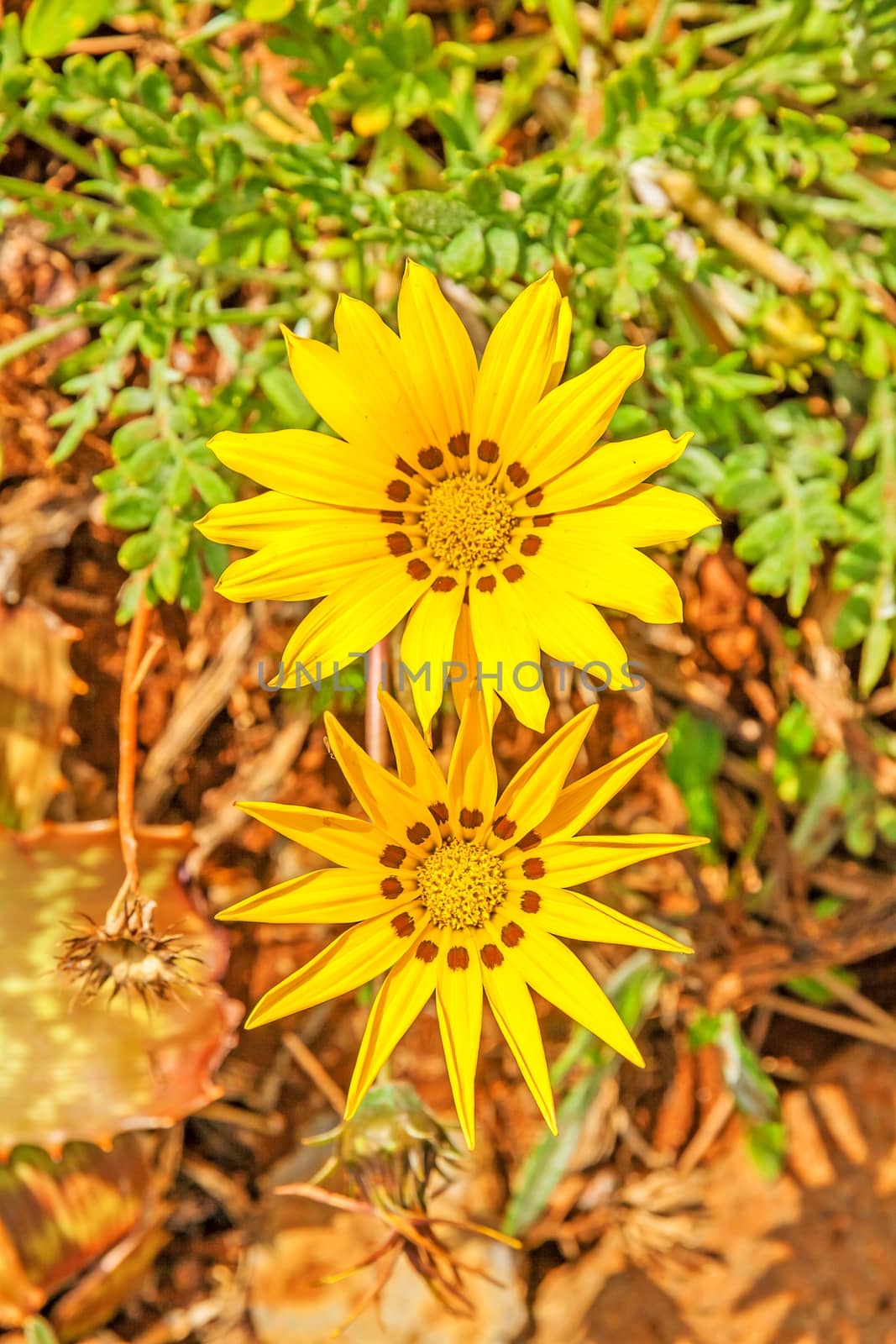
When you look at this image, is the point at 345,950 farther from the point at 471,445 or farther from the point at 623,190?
the point at 623,190

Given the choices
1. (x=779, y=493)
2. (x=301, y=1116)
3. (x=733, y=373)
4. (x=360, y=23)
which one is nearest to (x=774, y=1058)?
(x=301, y=1116)

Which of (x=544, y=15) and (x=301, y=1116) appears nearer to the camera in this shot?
(x=544, y=15)

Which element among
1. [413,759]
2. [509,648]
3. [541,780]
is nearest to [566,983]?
[541,780]

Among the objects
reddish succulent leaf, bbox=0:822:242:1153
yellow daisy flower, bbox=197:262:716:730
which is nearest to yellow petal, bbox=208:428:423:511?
yellow daisy flower, bbox=197:262:716:730

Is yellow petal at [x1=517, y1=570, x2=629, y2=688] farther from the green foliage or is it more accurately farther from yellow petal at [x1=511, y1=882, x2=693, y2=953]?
the green foliage

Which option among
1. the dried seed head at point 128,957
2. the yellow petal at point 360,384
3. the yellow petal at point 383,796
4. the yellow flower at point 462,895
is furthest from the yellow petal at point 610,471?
the dried seed head at point 128,957

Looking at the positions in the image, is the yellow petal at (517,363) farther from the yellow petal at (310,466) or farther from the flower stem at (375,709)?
the flower stem at (375,709)
